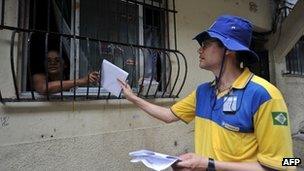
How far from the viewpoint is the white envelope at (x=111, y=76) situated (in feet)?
6.91

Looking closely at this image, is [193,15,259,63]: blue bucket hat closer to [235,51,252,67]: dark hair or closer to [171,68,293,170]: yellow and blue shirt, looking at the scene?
[235,51,252,67]: dark hair

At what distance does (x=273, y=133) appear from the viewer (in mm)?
1407

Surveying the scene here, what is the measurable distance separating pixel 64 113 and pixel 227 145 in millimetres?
1341

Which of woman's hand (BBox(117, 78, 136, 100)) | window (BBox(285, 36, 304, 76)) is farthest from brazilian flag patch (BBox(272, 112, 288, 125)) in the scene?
window (BBox(285, 36, 304, 76))

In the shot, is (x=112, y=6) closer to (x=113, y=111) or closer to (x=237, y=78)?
(x=113, y=111)

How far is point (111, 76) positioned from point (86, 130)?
58 centimetres

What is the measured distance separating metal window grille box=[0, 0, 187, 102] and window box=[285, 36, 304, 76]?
2728 millimetres

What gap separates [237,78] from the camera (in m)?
1.63

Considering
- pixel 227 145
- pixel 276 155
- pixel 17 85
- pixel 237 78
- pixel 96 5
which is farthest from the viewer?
pixel 96 5

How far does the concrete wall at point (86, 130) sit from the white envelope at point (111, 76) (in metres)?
0.39

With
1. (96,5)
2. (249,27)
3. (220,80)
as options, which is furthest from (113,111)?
(249,27)

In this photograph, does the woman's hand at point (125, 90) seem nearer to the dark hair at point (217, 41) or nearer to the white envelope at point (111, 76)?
the white envelope at point (111, 76)

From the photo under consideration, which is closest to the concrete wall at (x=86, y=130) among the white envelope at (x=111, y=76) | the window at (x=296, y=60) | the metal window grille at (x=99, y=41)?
the metal window grille at (x=99, y=41)

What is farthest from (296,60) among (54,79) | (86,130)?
(54,79)
